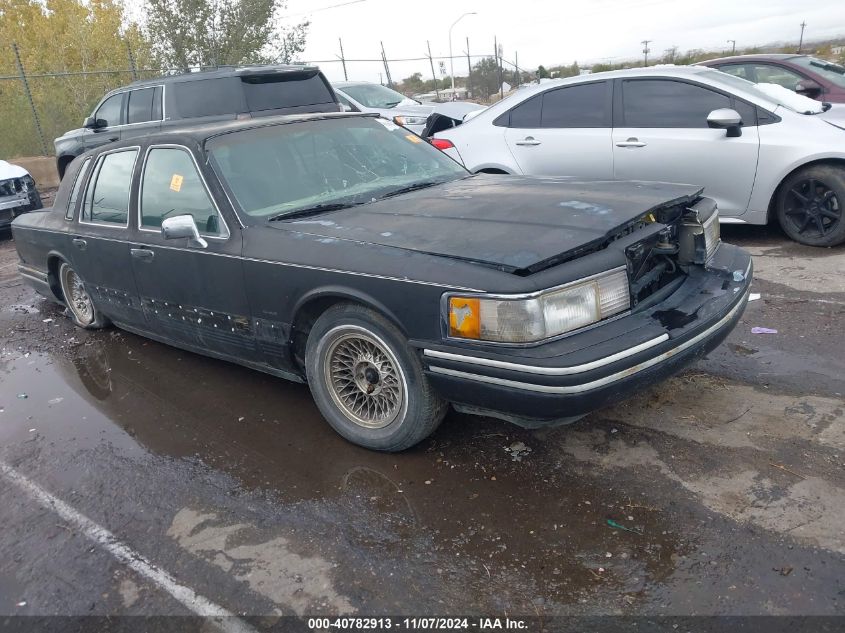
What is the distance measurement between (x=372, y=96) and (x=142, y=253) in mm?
9036

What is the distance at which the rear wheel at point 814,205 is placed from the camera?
5.88 m

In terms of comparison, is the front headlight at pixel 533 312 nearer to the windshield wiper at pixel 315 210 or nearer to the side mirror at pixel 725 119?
the windshield wiper at pixel 315 210

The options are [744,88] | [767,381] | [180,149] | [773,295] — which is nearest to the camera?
[767,381]

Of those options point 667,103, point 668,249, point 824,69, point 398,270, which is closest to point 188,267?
point 398,270

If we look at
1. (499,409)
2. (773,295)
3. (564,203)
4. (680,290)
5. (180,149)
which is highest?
(180,149)

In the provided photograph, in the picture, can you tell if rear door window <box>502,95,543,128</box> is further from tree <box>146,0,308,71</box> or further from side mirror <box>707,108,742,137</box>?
tree <box>146,0,308,71</box>

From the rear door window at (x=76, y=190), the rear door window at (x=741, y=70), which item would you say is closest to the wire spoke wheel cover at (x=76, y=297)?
the rear door window at (x=76, y=190)

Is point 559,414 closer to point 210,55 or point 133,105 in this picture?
point 133,105

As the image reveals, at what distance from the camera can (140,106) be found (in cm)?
978

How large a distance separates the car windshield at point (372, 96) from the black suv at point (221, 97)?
2599mm

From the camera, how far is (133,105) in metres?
9.93

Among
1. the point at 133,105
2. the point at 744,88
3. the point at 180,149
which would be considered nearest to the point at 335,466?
the point at 180,149

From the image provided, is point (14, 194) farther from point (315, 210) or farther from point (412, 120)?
point (315, 210)

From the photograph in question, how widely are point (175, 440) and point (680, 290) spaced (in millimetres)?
2790
